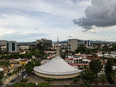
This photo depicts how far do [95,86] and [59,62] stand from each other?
12.7 meters

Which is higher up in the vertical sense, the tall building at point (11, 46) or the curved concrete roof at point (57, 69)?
the tall building at point (11, 46)

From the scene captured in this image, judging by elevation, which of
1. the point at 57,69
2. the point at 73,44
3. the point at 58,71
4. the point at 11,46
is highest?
the point at 73,44

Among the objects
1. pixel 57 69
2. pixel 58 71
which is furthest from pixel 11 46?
pixel 58 71

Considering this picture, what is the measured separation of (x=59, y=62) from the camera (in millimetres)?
36156

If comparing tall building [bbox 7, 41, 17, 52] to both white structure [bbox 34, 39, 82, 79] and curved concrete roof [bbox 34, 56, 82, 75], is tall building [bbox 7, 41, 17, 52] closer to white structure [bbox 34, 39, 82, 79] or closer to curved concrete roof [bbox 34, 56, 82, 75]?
→ curved concrete roof [bbox 34, 56, 82, 75]

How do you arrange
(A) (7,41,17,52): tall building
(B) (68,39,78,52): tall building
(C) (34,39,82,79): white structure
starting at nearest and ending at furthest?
(C) (34,39,82,79): white structure
(A) (7,41,17,52): tall building
(B) (68,39,78,52): tall building

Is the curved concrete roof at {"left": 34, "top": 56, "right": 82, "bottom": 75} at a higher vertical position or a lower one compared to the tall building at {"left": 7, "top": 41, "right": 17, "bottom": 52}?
lower

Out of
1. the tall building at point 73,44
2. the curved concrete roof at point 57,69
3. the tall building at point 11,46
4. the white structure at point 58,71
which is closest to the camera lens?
the white structure at point 58,71

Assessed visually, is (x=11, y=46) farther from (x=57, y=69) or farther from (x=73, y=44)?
(x=57, y=69)

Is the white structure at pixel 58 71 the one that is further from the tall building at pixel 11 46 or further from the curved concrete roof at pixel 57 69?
the tall building at pixel 11 46

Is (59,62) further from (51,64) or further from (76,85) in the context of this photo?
(76,85)

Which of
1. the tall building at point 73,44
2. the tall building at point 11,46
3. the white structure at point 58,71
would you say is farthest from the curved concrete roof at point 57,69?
the tall building at point 73,44

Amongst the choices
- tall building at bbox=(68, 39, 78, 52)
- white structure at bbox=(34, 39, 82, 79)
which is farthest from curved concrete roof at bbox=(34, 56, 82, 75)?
tall building at bbox=(68, 39, 78, 52)

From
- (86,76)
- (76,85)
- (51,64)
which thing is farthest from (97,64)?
(51,64)
